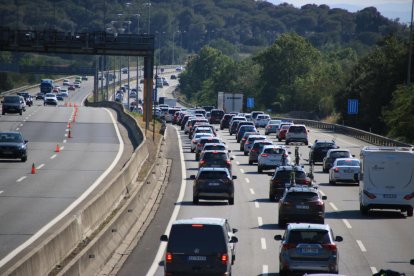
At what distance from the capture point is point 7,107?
103250 mm

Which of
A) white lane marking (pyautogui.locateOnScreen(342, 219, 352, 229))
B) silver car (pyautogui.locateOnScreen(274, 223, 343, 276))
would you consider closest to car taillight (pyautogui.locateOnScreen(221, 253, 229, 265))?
silver car (pyautogui.locateOnScreen(274, 223, 343, 276))

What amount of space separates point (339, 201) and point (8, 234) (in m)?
16.6

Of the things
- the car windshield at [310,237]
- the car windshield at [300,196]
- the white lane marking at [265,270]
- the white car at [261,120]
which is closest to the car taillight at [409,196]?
the car windshield at [300,196]

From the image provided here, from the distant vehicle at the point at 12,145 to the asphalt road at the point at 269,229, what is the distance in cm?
843

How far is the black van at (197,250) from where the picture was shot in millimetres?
22000

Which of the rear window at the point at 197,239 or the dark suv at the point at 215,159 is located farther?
the dark suv at the point at 215,159

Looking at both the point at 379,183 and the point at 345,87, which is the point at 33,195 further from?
the point at 345,87

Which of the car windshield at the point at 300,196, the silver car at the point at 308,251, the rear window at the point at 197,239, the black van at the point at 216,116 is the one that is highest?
the rear window at the point at 197,239

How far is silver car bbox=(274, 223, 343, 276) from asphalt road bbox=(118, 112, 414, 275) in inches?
53.9

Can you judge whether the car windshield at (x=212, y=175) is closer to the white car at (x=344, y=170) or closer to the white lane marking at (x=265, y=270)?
the white car at (x=344, y=170)

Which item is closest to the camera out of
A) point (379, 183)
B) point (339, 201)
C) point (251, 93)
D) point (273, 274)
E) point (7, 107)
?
point (273, 274)

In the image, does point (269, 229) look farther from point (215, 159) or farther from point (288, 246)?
point (215, 159)

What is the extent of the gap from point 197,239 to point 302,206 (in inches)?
468

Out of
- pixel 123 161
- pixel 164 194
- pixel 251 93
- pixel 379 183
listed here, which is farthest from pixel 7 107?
pixel 251 93
